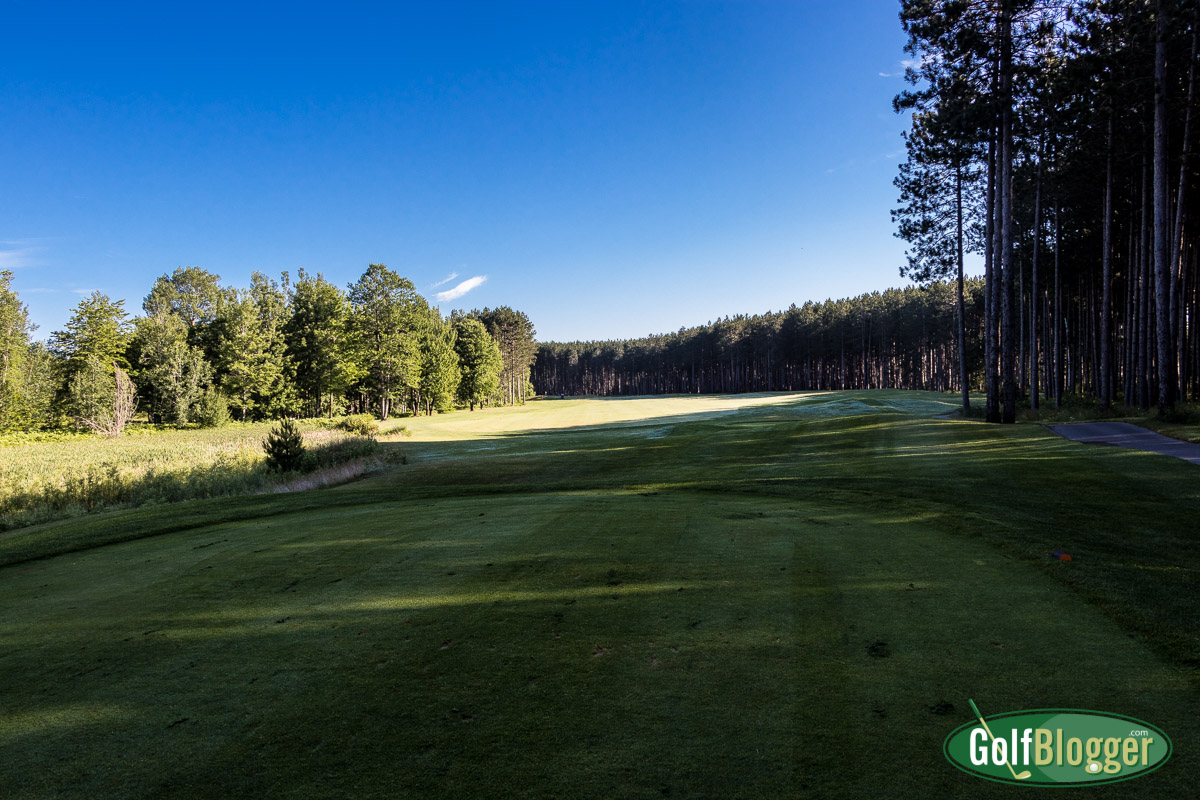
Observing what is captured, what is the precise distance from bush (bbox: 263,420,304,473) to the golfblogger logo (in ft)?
68.0

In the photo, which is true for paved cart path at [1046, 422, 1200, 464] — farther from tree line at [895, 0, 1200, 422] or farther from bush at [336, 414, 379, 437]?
bush at [336, 414, 379, 437]

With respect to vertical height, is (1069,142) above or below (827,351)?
above

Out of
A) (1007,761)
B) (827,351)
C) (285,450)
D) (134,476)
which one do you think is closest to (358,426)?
(285,450)

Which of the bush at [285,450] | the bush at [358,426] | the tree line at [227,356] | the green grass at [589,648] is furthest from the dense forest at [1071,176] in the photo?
the tree line at [227,356]

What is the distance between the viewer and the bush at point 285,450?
19578 mm

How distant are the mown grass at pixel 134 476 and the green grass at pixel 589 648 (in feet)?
23.7

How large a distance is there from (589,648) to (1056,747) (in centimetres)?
247

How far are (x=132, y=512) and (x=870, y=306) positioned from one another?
9181cm

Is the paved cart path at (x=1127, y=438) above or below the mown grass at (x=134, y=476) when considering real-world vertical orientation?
above

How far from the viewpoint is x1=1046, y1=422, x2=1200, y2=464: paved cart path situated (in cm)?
1201

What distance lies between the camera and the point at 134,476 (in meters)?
16.8

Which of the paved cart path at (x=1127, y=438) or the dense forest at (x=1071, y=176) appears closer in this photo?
the paved cart path at (x=1127, y=438)

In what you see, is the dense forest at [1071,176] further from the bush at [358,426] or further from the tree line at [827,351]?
the bush at [358,426]

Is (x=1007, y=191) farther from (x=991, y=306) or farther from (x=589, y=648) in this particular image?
(x=589, y=648)
